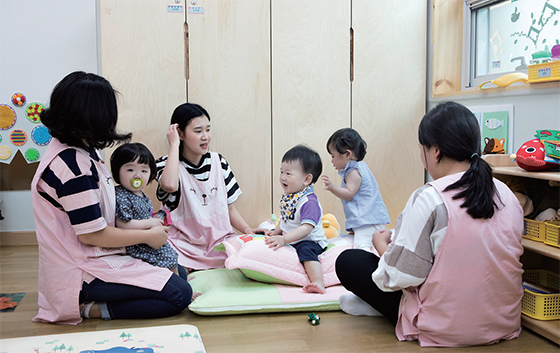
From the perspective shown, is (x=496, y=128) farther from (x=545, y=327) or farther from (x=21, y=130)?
(x=21, y=130)

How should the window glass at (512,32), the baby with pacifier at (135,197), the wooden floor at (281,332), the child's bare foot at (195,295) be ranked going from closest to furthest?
the wooden floor at (281,332)
the baby with pacifier at (135,197)
the child's bare foot at (195,295)
the window glass at (512,32)

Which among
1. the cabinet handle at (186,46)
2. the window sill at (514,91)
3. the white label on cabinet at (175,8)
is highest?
the white label on cabinet at (175,8)

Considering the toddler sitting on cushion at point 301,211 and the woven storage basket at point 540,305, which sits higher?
the toddler sitting on cushion at point 301,211

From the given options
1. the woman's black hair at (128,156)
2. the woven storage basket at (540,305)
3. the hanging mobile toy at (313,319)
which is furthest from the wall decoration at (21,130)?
the woven storage basket at (540,305)

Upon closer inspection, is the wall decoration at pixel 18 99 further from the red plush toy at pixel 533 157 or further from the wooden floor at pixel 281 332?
the red plush toy at pixel 533 157

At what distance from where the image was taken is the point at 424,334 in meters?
1.60

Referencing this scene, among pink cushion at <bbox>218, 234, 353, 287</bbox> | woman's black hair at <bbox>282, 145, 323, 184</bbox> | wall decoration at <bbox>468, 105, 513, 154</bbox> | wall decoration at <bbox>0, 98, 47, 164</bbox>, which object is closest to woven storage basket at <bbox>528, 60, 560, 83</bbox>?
wall decoration at <bbox>468, 105, 513, 154</bbox>

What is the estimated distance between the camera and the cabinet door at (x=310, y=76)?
9.70 feet

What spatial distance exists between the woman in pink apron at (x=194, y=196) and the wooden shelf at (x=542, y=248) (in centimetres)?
147

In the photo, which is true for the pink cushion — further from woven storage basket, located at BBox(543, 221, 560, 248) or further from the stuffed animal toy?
the stuffed animal toy

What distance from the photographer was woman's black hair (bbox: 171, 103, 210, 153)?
8.48 ft

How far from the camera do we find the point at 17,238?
134 inches

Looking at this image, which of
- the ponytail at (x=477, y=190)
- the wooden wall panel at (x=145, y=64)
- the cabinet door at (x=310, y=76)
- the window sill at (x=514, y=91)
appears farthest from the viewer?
the cabinet door at (x=310, y=76)

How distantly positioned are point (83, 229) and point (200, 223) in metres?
0.89
